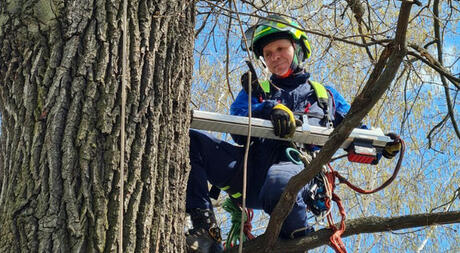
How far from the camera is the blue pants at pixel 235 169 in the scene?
10.4ft

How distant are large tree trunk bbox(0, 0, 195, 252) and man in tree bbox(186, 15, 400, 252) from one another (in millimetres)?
850

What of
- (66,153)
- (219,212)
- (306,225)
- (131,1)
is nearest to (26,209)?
(66,153)

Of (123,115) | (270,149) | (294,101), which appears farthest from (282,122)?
(123,115)

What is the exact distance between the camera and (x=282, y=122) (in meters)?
3.16

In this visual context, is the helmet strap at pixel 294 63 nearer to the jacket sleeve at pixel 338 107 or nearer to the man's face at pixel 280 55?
the man's face at pixel 280 55

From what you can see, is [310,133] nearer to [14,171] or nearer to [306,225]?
[306,225]

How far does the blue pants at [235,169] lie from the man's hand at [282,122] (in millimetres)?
189

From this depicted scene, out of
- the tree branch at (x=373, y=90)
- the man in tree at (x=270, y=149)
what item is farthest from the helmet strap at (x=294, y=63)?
the tree branch at (x=373, y=90)

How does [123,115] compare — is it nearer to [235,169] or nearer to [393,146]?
[235,169]

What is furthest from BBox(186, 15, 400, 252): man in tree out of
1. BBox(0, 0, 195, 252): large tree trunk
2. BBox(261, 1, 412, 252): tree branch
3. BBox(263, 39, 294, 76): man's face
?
BBox(0, 0, 195, 252): large tree trunk

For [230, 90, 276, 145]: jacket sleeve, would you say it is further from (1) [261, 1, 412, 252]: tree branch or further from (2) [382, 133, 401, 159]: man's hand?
(1) [261, 1, 412, 252]: tree branch

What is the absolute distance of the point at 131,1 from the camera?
2275mm

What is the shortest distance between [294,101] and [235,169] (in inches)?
22.3

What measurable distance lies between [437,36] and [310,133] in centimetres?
164
